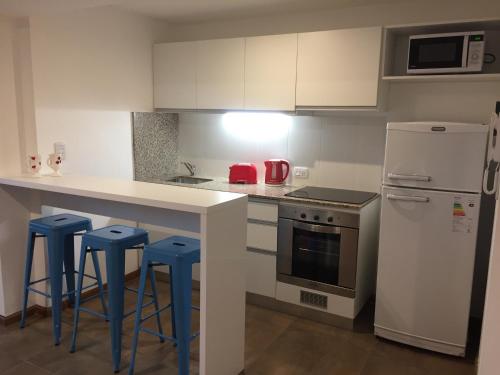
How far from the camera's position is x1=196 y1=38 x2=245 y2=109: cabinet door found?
348 cm

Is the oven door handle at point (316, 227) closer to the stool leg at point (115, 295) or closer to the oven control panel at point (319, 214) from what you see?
the oven control panel at point (319, 214)

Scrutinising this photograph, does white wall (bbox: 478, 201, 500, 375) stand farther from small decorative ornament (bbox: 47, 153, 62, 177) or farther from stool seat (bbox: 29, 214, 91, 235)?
small decorative ornament (bbox: 47, 153, 62, 177)

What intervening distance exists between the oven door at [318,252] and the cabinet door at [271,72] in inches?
38.8

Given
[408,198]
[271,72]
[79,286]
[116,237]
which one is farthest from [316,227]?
[79,286]

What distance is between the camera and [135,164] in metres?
3.84

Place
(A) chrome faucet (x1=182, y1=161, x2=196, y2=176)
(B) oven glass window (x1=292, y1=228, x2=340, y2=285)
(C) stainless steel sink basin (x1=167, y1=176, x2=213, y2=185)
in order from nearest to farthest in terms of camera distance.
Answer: (B) oven glass window (x1=292, y1=228, x2=340, y2=285), (C) stainless steel sink basin (x1=167, y1=176, x2=213, y2=185), (A) chrome faucet (x1=182, y1=161, x2=196, y2=176)

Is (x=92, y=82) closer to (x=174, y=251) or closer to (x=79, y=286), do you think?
(x=79, y=286)

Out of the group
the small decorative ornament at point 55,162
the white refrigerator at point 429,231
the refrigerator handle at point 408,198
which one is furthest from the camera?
the small decorative ornament at point 55,162

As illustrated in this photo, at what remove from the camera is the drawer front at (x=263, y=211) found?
3.21 metres

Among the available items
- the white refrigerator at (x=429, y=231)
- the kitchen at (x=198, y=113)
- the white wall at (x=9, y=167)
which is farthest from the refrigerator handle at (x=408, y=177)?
the white wall at (x=9, y=167)

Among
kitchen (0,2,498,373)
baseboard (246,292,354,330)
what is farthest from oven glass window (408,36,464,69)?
baseboard (246,292,354,330)

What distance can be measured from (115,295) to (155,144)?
190 cm

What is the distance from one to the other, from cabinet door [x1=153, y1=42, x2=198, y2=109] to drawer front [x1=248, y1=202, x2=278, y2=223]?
3.74 feet

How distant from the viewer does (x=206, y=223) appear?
A: 198 centimetres
